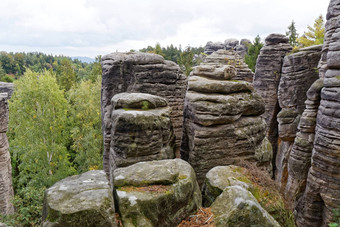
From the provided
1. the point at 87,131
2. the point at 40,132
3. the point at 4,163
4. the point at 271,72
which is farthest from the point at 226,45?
the point at 4,163

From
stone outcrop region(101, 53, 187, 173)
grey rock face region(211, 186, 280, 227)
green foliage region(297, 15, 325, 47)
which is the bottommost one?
grey rock face region(211, 186, 280, 227)

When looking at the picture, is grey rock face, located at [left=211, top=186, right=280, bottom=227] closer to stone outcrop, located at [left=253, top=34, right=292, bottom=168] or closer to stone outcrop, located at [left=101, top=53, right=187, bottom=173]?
stone outcrop, located at [left=101, top=53, right=187, bottom=173]

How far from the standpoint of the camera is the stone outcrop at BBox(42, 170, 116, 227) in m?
4.80

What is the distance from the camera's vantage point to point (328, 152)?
11.0 m

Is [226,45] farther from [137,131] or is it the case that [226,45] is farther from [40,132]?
Answer: [137,131]

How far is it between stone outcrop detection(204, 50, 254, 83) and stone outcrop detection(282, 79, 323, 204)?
325 inches

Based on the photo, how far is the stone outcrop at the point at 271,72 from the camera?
73.6 feet

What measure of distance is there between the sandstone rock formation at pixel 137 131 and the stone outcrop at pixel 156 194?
2.35m

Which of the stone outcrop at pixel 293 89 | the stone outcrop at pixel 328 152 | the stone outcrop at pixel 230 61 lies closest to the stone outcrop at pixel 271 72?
the stone outcrop at pixel 230 61

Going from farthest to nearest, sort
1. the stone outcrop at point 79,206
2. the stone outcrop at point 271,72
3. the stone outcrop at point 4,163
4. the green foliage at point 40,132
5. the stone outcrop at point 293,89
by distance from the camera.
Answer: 1. the stone outcrop at point 271,72
2. the green foliage at point 40,132
3. the stone outcrop at point 293,89
4. the stone outcrop at point 4,163
5. the stone outcrop at point 79,206

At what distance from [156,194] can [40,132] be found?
63.2ft

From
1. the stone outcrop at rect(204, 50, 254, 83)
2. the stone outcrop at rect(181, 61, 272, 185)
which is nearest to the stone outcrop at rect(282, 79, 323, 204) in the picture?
the stone outcrop at rect(181, 61, 272, 185)

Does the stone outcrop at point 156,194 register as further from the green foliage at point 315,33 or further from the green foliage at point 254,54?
the green foliage at point 254,54

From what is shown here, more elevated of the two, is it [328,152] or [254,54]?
[254,54]
